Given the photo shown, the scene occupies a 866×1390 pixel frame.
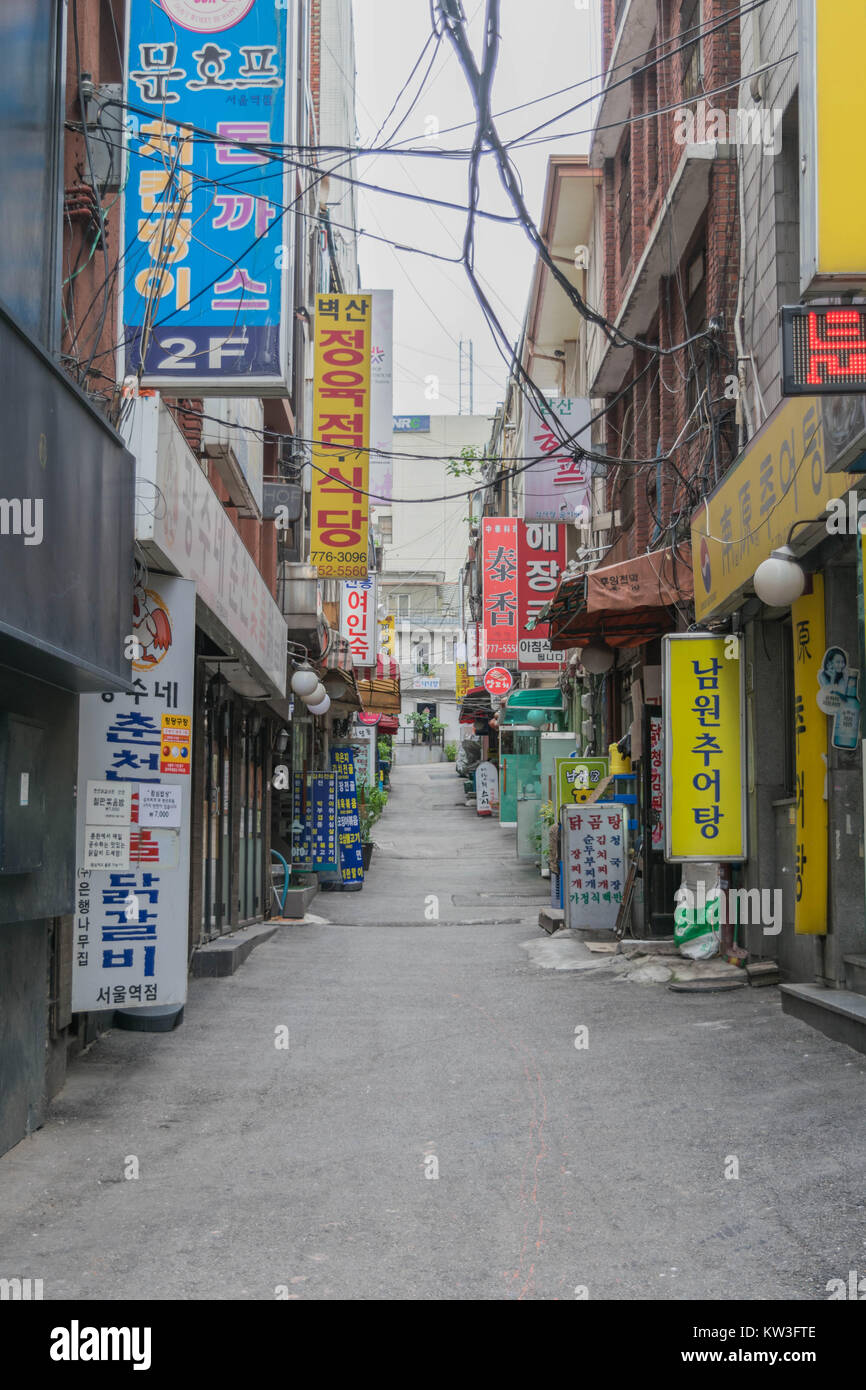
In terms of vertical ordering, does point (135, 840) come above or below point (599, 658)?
below

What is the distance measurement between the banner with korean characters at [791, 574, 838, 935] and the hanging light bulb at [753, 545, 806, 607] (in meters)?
0.44

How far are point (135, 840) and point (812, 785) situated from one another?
15.8 ft

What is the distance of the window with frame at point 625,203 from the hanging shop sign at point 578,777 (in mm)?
7427

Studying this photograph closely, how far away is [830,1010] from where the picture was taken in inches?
332

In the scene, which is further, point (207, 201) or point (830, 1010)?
point (207, 201)

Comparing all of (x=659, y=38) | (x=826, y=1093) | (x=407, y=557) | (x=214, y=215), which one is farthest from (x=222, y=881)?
(x=407, y=557)

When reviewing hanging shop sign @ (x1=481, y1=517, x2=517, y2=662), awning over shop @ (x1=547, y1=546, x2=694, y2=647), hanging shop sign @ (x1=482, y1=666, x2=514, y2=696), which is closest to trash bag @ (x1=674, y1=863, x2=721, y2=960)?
awning over shop @ (x1=547, y1=546, x2=694, y2=647)

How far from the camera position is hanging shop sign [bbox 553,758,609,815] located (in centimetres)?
1809

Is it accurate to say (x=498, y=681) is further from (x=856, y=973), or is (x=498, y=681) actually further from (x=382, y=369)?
(x=856, y=973)

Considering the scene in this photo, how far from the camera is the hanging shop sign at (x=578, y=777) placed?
1809 centimetres

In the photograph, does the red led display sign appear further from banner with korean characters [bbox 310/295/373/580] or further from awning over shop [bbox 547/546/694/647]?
banner with korean characters [bbox 310/295/373/580]

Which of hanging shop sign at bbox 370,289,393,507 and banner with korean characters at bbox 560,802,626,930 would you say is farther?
hanging shop sign at bbox 370,289,393,507

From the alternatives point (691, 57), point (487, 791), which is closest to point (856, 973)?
point (691, 57)
